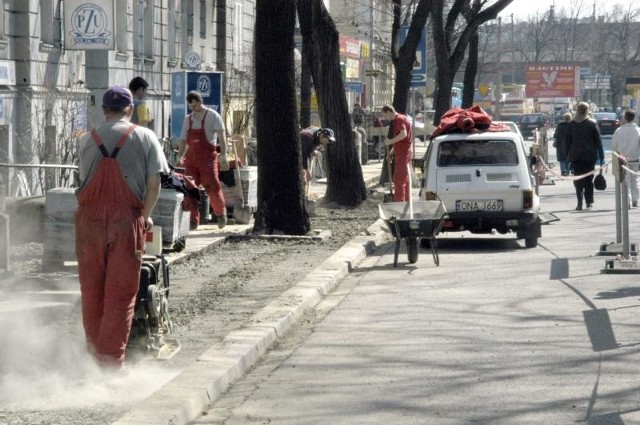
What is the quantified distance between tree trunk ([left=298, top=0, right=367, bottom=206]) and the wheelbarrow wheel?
778 centimetres

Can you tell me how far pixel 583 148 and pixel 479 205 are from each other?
7.21 metres

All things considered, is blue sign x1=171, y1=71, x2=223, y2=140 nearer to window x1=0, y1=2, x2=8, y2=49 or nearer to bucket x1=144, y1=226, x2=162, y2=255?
window x1=0, y1=2, x2=8, y2=49

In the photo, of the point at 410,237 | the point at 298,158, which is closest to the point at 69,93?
the point at 298,158

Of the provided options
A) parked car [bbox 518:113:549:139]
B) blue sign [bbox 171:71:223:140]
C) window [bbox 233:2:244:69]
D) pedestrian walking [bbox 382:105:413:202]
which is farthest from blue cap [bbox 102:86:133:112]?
parked car [bbox 518:113:549:139]

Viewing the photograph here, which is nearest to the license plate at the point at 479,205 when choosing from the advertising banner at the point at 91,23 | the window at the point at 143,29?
the advertising banner at the point at 91,23

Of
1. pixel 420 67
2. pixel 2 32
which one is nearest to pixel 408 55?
pixel 420 67

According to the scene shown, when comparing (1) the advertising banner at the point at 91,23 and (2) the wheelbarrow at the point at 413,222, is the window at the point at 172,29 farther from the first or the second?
(2) the wheelbarrow at the point at 413,222

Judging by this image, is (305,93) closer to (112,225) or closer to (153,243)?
(153,243)

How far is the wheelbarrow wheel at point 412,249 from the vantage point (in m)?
14.8

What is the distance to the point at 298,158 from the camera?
663 inches

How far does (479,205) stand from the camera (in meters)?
16.8

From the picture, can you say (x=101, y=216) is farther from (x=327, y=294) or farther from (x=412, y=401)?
(x=327, y=294)

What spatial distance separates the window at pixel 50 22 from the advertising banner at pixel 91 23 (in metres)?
3.15

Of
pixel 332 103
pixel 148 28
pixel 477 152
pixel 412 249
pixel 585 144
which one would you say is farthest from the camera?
pixel 148 28
